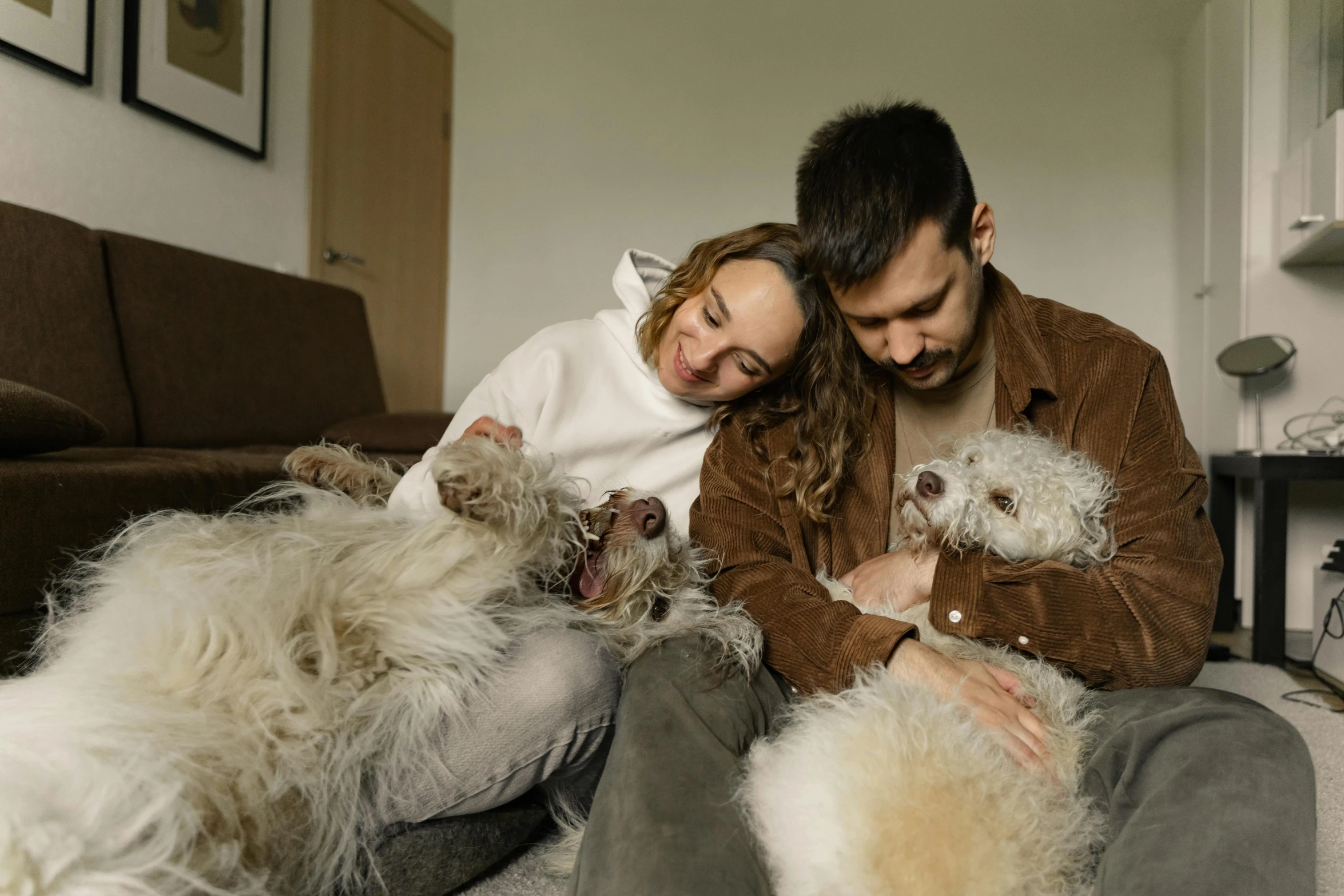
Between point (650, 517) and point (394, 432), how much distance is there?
183 centimetres

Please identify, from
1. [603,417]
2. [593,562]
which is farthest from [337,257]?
[593,562]

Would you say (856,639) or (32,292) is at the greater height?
(32,292)

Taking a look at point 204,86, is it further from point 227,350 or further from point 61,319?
point 61,319

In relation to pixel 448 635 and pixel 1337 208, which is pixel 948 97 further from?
pixel 448 635

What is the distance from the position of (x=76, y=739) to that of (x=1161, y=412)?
1.42 m

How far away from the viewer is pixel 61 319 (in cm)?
222

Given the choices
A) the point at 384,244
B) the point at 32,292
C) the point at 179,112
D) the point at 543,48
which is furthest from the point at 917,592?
the point at 543,48

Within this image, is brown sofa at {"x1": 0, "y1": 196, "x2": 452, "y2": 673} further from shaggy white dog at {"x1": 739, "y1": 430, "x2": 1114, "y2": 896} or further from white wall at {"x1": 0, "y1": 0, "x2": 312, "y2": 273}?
shaggy white dog at {"x1": 739, "y1": 430, "x2": 1114, "y2": 896}

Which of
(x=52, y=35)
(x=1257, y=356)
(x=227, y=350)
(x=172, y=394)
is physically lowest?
(x=172, y=394)

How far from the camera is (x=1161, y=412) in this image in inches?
52.5

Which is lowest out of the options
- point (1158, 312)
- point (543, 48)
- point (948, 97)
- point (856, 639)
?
point (856, 639)

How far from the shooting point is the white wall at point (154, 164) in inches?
100

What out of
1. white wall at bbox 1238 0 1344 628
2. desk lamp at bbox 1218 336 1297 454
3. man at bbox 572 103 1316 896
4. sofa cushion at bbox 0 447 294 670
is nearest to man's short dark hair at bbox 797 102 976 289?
man at bbox 572 103 1316 896

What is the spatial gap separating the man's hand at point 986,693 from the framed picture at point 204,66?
301 centimetres
